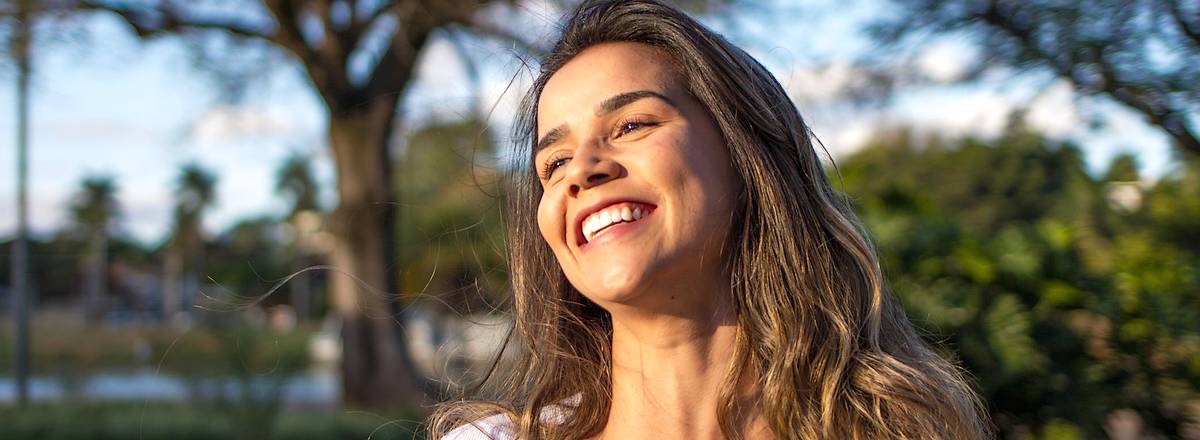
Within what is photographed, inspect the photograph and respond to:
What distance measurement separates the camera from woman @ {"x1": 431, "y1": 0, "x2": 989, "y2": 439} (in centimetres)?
182

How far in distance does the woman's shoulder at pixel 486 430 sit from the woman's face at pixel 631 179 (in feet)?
1.01

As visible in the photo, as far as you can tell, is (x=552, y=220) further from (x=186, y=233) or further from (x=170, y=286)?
(x=186, y=233)

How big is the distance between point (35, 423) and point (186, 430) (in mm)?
1201

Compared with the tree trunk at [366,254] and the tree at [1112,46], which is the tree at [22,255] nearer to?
the tree trunk at [366,254]

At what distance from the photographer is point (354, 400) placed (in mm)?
10219

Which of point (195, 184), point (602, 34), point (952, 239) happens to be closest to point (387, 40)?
point (952, 239)

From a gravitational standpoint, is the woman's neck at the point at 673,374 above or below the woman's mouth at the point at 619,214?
below

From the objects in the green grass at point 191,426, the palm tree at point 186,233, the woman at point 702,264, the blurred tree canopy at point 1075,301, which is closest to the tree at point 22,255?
the green grass at point 191,426

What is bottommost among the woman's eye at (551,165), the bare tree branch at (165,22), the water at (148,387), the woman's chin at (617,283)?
the water at (148,387)

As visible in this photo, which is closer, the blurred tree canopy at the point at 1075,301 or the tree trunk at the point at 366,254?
the blurred tree canopy at the point at 1075,301

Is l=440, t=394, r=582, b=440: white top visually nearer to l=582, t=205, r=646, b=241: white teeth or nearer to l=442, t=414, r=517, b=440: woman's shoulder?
l=442, t=414, r=517, b=440: woman's shoulder

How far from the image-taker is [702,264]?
6.22 ft

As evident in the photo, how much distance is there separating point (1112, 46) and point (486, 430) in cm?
232

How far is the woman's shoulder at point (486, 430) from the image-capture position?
6.46ft
